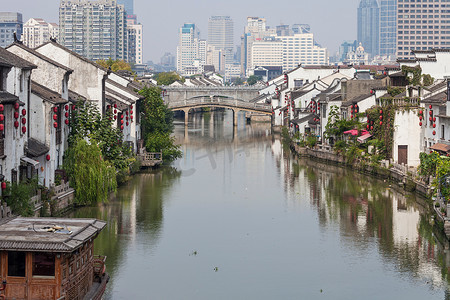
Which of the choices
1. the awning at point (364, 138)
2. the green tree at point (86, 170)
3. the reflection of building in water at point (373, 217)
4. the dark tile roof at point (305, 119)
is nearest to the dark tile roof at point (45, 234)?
the reflection of building in water at point (373, 217)

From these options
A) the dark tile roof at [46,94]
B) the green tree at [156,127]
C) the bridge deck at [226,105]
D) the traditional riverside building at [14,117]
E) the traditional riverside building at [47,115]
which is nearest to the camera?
the traditional riverside building at [14,117]

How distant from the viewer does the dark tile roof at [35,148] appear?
3453cm

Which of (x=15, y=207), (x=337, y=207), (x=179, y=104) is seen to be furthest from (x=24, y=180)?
(x=179, y=104)

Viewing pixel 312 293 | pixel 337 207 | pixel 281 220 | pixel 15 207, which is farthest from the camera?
pixel 337 207

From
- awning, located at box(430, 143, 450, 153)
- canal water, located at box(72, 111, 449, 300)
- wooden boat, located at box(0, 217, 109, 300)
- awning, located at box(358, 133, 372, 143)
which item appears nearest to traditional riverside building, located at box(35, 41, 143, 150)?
canal water, located at box(72, 111, 449, 300)

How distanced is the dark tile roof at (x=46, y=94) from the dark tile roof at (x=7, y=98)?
17.5 ft

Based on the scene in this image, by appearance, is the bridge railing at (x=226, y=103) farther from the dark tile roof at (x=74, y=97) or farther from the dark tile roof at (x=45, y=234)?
the dark tile roof at (x=45, y=234)

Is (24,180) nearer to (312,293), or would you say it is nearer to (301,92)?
(312,293)

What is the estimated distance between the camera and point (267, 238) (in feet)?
116

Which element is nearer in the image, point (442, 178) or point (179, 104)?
point (442, 178)

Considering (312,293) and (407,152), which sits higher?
(407,152)

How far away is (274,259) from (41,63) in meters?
16.1

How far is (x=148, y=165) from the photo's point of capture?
56594 millimetres

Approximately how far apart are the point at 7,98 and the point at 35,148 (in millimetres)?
5435
